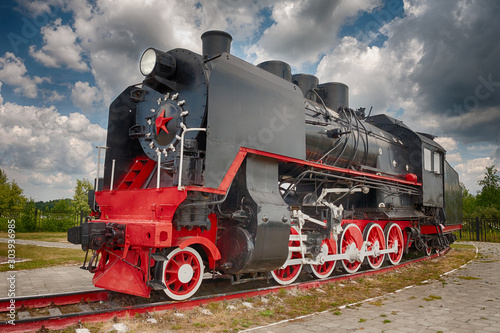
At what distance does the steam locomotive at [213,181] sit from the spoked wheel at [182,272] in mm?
16

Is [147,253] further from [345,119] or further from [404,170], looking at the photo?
[404,170]

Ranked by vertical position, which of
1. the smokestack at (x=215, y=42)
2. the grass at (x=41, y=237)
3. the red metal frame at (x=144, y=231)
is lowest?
the grass at (x=41, y=237)

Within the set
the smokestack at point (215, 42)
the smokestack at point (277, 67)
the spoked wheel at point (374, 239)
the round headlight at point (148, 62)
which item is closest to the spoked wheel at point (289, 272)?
the spoked wheel at point (374, 239)

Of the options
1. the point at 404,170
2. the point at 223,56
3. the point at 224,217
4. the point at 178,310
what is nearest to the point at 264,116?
the point at 223,56

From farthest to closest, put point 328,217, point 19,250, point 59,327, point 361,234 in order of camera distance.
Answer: point 19,250 → point 361,234 → point 328,217 → point 59,327

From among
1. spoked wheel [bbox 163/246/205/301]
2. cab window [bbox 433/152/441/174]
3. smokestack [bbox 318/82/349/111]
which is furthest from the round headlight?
cab window [bbox 433/152/441/174]

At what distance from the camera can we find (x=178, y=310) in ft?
14.6

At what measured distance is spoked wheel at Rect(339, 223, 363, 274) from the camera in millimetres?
7441

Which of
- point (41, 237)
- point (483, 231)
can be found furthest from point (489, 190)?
point (41, 237)

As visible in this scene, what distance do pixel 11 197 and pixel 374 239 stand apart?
57.9 ft

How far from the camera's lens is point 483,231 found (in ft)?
69.2

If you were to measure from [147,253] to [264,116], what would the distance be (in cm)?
253

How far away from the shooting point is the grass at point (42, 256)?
27.7ft

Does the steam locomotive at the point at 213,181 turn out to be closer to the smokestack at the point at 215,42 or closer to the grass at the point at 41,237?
the smokestack at the point at 215,42
